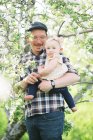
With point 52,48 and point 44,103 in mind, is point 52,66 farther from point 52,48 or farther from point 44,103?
point 44,103

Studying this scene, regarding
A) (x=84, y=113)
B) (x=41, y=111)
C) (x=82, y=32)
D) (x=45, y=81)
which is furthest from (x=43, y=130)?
(x=84, y=113)

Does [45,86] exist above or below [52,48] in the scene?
below

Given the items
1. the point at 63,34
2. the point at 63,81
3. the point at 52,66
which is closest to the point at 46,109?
the point at 63,81

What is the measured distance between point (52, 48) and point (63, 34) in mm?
3656

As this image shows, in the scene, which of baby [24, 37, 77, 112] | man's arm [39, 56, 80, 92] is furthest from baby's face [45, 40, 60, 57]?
man's arm [39, 56, 80, 92]

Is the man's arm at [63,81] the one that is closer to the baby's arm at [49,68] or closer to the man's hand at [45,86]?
the man's hand at [45,86]

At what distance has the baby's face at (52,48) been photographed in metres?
5.57

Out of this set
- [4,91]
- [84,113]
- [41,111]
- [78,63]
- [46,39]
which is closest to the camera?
[41,111]

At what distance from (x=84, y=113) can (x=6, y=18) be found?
23.9ft

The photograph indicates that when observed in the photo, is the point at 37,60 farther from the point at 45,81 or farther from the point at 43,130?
the point at 43,130

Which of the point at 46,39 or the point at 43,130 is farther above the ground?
the point at 46,39

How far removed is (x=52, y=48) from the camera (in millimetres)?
A: 5590

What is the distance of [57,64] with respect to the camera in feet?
18.4

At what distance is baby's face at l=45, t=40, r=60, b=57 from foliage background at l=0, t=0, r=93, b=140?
1.38ft
